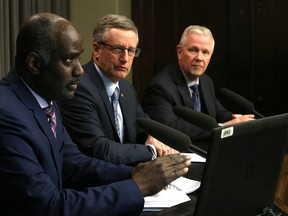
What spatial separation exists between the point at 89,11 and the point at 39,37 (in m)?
2.63

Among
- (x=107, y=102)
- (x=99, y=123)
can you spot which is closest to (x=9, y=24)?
(x=107, y=102)

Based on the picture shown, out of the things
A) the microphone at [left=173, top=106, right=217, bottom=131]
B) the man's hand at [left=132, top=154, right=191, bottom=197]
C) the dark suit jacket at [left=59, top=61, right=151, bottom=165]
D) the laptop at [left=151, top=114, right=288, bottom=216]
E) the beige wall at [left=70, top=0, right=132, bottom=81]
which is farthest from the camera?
the beige wall at [left=70, top=0, right=132, bottom=81]

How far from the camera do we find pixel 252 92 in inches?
172

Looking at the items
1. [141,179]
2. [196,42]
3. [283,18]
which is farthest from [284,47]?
[141,179]

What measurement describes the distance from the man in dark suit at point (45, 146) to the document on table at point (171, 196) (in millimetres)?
89

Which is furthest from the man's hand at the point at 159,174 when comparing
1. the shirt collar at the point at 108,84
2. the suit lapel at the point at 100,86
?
the shirt collar at the point at 108,84

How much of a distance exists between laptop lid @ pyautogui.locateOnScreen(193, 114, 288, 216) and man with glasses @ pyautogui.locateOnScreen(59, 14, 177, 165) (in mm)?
886

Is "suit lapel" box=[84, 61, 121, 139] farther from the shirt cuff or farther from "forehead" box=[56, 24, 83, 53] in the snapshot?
"forehead" box=[56, 24, 83, 53]

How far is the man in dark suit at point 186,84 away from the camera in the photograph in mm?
3127

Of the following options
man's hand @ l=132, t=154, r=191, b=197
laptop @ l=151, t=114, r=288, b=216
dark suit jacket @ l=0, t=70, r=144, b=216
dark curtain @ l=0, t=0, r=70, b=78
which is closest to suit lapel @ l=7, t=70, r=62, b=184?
dark suit jacket @ l=0, t=70, r=144, b=216

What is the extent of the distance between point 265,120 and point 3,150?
68 centimetres

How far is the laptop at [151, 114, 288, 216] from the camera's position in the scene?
1225 millimetres

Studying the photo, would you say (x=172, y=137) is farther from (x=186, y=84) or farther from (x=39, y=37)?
(x=186, y=84)

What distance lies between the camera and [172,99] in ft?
10.3
